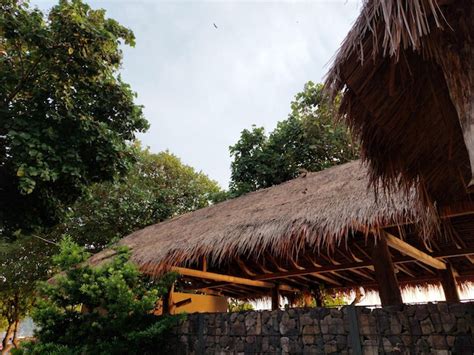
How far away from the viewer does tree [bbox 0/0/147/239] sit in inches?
215

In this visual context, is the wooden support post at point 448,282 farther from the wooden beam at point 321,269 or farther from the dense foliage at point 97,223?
the dense foliage at point 97,223

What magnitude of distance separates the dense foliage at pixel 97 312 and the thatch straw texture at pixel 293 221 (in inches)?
22.6

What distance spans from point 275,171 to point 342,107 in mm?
9041

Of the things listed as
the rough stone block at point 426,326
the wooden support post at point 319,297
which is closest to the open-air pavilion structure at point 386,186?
the rough stone block at point 426,326

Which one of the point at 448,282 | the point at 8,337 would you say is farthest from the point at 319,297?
the point at 8,337

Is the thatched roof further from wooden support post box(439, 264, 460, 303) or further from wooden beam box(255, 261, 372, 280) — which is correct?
wooden support post box(439, 264, 460, 303)

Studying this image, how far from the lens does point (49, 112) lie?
5.69m

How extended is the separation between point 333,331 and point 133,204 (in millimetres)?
9315

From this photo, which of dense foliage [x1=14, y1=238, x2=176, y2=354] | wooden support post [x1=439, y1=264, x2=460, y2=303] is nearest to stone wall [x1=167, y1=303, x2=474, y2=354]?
dense foliage [x1=14, y1=238, x2=176, y2=354]

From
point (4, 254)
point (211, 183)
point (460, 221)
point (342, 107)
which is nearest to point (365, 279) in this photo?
point (460, 221)

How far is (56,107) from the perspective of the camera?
5.89 m

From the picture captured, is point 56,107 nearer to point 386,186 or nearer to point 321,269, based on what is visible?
point 321,269

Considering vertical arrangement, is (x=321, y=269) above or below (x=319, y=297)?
above

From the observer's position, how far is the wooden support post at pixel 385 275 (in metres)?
3.52
